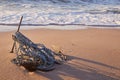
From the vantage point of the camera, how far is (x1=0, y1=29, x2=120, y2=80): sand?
182 inches

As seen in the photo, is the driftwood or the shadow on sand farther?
the driftwood

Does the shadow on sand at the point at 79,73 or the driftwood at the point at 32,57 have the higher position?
the driftwood at the point at 32,57

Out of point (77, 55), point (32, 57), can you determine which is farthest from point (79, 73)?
point (77, 55)

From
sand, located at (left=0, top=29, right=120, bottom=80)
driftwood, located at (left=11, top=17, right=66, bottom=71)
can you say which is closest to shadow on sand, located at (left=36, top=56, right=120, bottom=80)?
sand, located at (left=0, top=29, right=120, bottom=80)

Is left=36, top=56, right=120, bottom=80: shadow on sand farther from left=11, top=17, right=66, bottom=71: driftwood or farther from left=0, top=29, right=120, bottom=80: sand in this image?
left=11, top=17, right=66, bottom=71: driftwood

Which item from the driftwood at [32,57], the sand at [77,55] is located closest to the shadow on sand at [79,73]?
the sand at [77,55]

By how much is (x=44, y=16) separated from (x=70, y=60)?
18.4 ft

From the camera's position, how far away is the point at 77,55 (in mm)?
5598

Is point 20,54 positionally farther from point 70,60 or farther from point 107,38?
point 107,38

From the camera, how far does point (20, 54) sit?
16.4 feet

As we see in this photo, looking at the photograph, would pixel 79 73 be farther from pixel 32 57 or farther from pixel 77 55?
pixel 77 55

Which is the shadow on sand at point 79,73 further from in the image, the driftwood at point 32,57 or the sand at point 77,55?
the driftwood at point 32,57

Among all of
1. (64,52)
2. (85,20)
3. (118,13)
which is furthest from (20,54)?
(118,13)

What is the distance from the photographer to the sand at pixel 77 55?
182 inches
